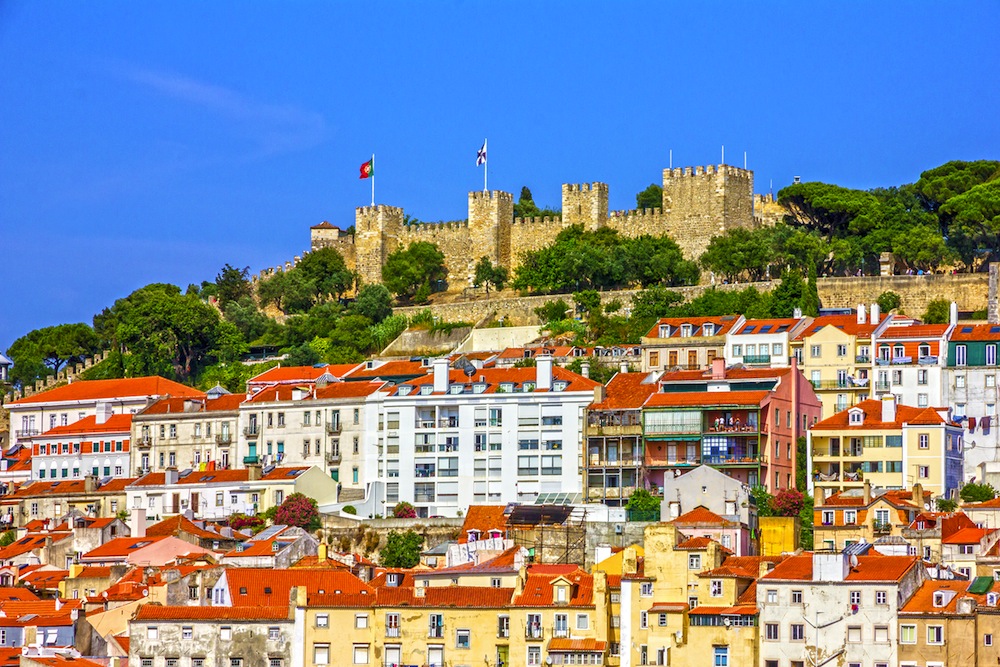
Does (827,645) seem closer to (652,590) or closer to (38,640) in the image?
(652,590)

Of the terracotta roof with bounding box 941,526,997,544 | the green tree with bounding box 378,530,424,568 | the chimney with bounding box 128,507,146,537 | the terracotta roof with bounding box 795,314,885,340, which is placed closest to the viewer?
the terracotta roof with bounding box 941,526,997,544

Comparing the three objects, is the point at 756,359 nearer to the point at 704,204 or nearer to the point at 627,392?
the point at 627,392

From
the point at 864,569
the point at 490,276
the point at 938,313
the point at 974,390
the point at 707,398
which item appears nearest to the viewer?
the point at 864,569

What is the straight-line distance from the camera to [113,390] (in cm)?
8831

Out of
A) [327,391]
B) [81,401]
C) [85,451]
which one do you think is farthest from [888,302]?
[81,401]

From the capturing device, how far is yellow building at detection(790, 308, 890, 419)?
2987 inches

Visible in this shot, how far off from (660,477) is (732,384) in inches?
153

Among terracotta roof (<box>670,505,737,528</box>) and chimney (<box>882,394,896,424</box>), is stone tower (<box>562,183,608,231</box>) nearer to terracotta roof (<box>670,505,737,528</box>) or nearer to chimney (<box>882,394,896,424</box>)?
chimney (<box>882,394,896,424</box>)

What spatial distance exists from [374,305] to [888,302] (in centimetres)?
2404

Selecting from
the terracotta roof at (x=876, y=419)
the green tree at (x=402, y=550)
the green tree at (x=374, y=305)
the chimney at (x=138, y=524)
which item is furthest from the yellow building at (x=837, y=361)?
the green tree at (x=374, y=305)

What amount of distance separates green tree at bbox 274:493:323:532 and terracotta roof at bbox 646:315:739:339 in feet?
52.2

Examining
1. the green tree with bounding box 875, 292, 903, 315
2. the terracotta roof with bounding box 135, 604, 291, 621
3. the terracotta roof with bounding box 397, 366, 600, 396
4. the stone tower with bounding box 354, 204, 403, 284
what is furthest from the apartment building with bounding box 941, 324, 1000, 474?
the stone tower with bounding box 354, 204, 403, 284

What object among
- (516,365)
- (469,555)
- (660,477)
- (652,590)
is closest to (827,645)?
(652,590)

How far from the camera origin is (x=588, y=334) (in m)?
90.4
